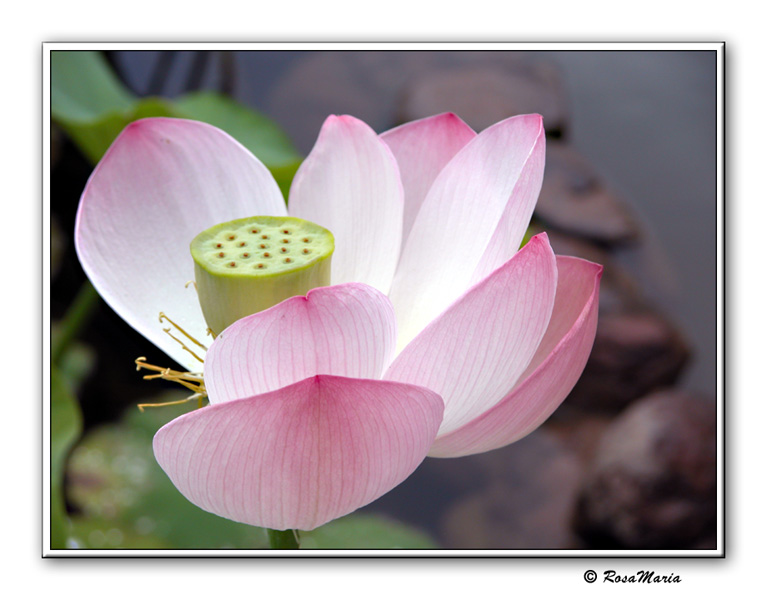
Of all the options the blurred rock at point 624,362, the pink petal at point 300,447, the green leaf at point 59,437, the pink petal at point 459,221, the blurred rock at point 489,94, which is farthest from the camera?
the blurred rock at point 624,362

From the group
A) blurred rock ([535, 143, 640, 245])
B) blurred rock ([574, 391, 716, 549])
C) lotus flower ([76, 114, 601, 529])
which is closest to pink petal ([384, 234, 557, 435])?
lotus flower ([76, 114, 601, 529])

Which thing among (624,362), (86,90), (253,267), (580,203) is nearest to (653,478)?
(624,362)

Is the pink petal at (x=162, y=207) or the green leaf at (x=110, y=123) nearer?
the pink petal at (x=162, y=207)

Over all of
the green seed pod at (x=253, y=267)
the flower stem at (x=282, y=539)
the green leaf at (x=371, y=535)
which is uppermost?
the green seed pod at (x=253, y=267)

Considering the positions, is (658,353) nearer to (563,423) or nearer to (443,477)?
(563,423)

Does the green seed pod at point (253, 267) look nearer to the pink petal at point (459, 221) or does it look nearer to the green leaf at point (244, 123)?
the pink petal at point (459, 221)

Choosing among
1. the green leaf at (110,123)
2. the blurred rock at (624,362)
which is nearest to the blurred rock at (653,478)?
the blurred rock at (624,362)

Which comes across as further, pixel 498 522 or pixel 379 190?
pixel 498 522
